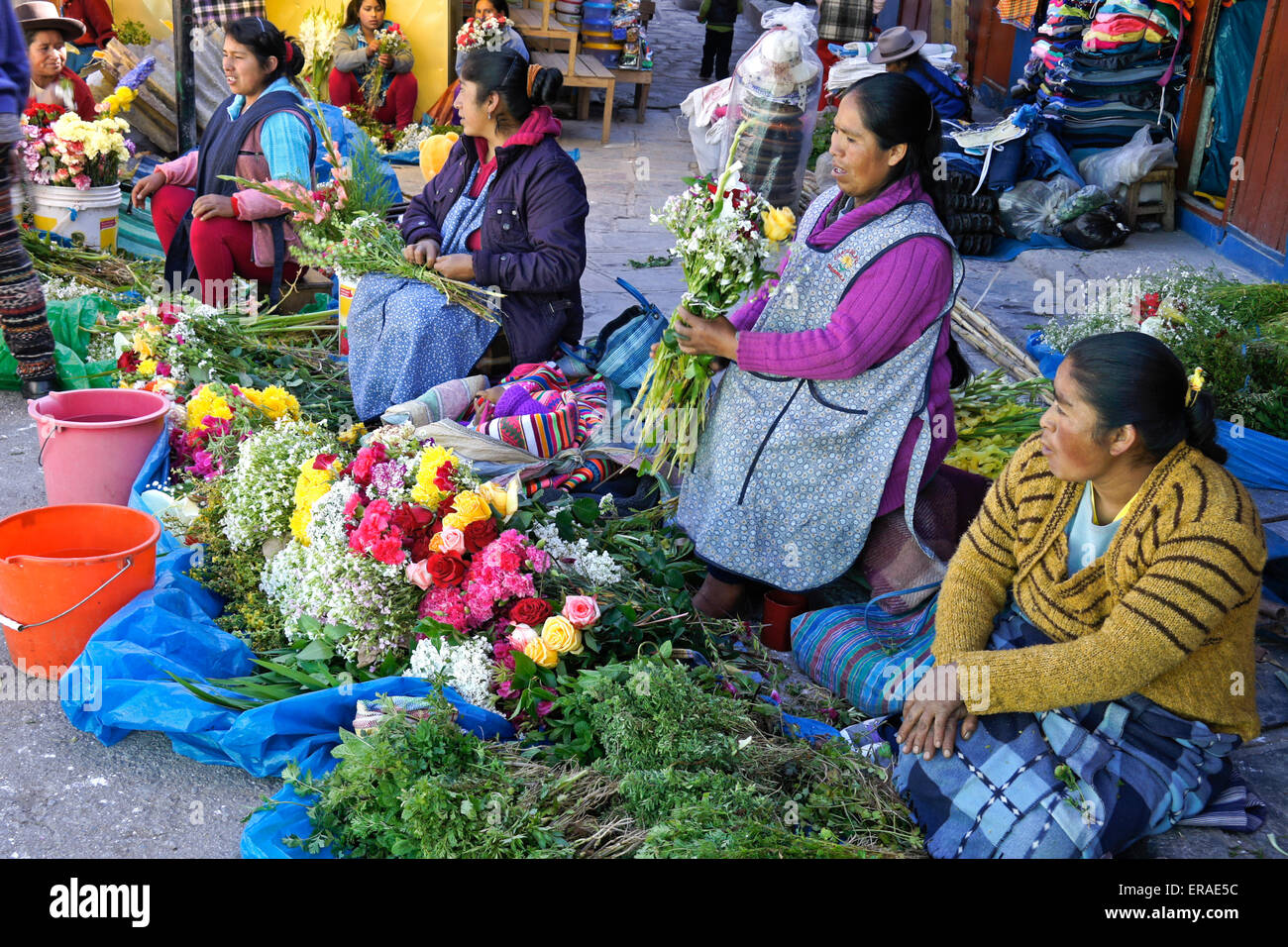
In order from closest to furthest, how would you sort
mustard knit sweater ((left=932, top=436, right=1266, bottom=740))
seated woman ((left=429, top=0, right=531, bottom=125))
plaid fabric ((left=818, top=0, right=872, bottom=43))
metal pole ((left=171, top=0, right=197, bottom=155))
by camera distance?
mustard knit sweater ((left=932, top=436, right=1266, bottom=740)), metal pole ((left=171, top=0, right=197, bottom=155)), seated woman ((left=429, top=0, right=531, bottom=125)), plaid fabric ((left=818, top=0, right=872, bottom=43))

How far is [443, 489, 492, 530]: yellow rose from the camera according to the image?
290 centimetres

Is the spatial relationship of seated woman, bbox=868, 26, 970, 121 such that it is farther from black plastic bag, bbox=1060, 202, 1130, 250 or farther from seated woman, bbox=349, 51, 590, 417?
seated woman, bbox=349, 51, 590, 417

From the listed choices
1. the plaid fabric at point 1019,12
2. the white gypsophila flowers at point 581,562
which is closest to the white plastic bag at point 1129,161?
the plaid fabric at point 1019,12

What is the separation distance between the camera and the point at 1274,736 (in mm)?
2836

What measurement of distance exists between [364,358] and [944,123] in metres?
4.63

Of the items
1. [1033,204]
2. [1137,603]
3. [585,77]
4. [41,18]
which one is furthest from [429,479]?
[585,77]

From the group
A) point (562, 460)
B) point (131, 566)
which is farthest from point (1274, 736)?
point (131, 566)

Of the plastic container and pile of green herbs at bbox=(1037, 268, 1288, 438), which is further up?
pile of green herbs at bbox=(1037, 268, 1288, 438)

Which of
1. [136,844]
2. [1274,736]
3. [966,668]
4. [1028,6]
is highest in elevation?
[1028,6]

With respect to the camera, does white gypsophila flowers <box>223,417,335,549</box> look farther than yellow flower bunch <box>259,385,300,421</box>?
No

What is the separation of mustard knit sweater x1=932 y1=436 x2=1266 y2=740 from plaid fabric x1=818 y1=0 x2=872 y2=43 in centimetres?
729

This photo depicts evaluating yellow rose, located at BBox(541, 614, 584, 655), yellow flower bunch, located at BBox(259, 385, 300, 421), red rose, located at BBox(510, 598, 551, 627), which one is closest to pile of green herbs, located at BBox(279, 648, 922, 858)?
yellow rose, located at BBox(541, 614, 584, 655)
